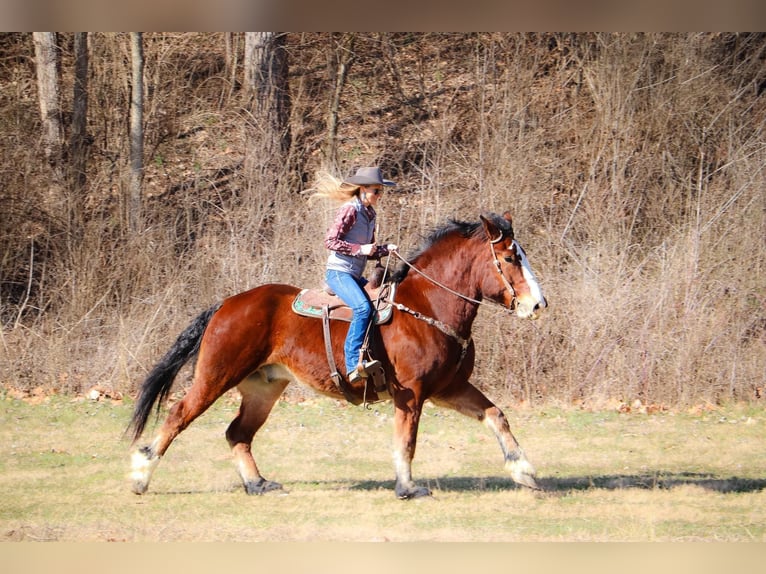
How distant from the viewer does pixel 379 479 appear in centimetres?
913

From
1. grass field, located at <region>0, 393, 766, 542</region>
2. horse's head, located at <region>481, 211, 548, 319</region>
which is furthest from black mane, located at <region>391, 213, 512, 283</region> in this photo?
grass field, located at <region>0, 393, 766, 542</region>

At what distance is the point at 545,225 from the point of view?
15164 mm

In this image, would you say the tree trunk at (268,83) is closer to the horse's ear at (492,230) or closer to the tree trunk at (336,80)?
the tree trunk at (336,80)

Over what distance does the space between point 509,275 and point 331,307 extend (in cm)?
156

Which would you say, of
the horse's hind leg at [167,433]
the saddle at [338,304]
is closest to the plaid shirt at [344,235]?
the saddle at [338,304]

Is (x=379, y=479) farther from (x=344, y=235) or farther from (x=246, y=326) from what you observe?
(x=344, y=235)

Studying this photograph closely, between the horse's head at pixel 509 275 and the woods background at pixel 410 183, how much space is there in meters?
4.68

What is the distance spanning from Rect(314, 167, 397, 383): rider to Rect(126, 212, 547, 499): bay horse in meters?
0.22

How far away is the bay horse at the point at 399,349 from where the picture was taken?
8008mm

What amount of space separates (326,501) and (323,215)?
6705mm

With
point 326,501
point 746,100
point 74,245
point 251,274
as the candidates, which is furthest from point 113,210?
point 746,100

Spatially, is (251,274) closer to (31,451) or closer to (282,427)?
(282,427)

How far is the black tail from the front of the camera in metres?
8.36
